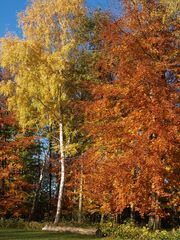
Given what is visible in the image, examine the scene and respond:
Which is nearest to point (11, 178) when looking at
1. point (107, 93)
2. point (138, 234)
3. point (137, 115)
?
point (107, 93)

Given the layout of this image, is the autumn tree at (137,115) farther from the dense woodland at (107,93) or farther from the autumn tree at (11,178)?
the autumn tree at (11,178)

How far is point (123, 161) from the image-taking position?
17.4 metres

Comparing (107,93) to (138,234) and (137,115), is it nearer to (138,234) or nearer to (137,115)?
(137,115)

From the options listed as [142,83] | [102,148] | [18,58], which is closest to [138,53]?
[142,83]

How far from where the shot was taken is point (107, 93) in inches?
802

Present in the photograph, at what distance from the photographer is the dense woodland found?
17406 mm

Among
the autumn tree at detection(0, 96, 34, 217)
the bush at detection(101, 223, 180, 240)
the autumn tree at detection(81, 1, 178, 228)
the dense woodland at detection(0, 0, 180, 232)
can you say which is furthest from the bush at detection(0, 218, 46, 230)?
the bush at detection(101, 223, 180, 240)

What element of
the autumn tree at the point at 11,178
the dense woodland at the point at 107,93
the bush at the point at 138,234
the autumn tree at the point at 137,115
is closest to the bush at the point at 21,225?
the dense woodland at the point at 107,93

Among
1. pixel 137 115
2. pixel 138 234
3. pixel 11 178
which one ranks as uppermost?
pixel 137 115

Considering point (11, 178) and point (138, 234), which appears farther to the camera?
point (11, 178)

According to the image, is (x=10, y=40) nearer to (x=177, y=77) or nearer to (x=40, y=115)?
(x=40, y=115)

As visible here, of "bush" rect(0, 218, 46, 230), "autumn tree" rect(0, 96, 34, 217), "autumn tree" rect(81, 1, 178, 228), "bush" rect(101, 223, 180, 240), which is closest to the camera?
"bush" rect(101, 223, 180, 240)

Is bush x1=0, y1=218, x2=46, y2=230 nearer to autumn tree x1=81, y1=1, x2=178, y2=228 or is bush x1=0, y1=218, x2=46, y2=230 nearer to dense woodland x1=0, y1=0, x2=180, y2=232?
dense woodland x1=0, y1=0, x2=180, y2=232

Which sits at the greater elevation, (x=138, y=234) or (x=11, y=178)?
(x=11, y=178)
